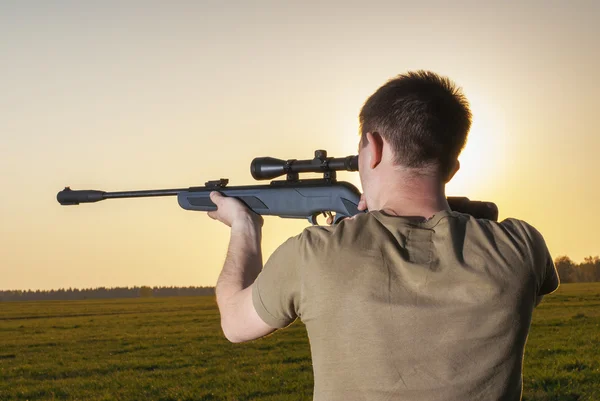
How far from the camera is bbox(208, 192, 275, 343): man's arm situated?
8.98 feet

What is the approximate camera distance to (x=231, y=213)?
4.17 meters

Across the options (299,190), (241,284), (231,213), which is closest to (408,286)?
(241,284)

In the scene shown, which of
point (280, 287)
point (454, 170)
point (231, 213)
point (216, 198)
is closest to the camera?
point (280, 287)

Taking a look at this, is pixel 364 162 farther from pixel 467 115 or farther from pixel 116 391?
pixel 116 391

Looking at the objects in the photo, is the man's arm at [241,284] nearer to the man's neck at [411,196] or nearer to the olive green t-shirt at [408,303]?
the olive green t-shirt at [408,303]

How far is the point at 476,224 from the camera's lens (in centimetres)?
258

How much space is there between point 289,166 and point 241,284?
2.07 meters

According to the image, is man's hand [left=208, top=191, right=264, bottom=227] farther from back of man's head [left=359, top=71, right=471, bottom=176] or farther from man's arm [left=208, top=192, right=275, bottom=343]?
back of man's head [left=359, top=71, right=471, bottom=176]

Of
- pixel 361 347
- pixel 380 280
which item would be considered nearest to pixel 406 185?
pixel 380 280

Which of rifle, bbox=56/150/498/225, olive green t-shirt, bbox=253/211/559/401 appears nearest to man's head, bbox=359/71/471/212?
olive green t-shirt, bbox=253/211/559/401

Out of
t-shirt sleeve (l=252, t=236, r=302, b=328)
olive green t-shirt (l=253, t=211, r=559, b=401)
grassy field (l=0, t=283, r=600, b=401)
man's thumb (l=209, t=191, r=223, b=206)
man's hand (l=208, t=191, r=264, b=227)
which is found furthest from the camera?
grassy field (l=0, t=283, r=600, b=401)

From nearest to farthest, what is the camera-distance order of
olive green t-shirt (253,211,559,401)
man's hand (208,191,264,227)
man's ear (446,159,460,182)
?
olive green t-shirt (253,211,559,401), man's ear (446,159,460,182), man's hand (208,191,264,227)

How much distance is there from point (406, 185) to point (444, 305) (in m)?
0.45

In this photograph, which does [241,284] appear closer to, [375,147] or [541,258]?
[375,147]
